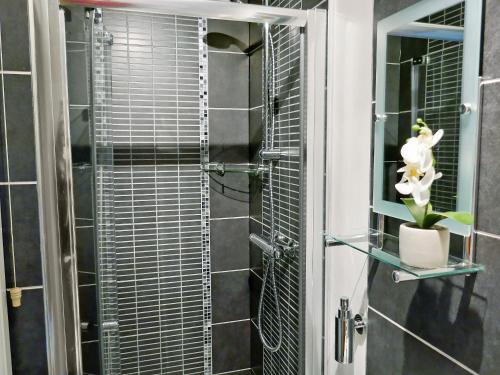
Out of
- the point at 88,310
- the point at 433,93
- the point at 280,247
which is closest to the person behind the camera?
the point at 433,93

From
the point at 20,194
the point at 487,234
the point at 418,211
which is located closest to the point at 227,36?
the point at 20,194

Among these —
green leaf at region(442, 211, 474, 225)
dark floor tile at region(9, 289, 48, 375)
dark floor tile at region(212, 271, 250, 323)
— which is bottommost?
dark floor tile at region(212, 271, 250, 323)

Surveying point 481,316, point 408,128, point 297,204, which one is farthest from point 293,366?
point 408,128

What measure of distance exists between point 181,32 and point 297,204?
1.12 m

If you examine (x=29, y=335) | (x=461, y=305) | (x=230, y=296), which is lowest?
(x=230, y=296)

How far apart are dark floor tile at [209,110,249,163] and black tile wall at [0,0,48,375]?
1.03 metres

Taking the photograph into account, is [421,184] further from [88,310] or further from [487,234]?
[88,310]

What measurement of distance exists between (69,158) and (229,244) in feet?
3.78

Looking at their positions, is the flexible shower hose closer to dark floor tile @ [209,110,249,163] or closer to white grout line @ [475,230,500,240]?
dark floor tile @ [209,110,249,163]

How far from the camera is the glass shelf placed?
2.44 ft

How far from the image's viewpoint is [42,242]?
1115 mm

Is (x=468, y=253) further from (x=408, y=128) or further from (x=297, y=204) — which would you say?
(x=297, y=204)

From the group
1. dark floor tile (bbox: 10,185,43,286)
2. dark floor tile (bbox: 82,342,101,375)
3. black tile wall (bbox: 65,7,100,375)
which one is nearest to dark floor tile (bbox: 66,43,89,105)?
black tile wall (bbox: 65,7,100,375)

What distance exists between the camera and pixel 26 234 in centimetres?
113
